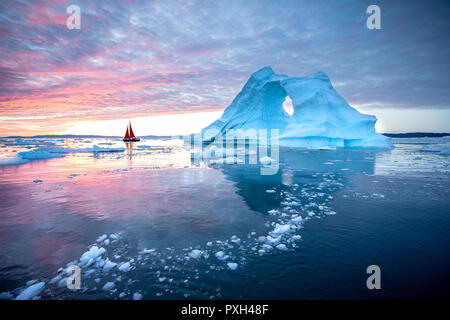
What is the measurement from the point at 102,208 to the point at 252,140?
27.5 m

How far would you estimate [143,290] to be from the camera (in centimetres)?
236

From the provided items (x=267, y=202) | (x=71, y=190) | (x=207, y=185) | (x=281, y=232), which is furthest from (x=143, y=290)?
(x=71, y=190)

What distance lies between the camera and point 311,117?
28.8 metres

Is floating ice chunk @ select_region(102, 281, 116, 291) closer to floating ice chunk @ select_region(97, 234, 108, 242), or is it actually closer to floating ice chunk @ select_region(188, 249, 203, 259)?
floating ice chunk @ select_region(188, 249, 203, 259)

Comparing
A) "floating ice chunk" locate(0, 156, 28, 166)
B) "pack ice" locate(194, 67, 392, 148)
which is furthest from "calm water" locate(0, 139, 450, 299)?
"pack ice" locate(194, 67, 392, 148)

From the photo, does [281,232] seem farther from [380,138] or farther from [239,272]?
[380,138]

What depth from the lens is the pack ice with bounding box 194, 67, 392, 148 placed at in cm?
2761

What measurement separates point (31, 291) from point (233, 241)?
8.26 ft

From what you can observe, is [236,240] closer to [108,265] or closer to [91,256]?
[108,265]

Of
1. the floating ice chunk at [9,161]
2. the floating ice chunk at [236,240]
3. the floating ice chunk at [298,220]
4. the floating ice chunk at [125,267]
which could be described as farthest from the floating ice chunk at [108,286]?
the floating ice chunk at [9,161]

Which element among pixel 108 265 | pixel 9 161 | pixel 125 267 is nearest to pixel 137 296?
pixel 125 267

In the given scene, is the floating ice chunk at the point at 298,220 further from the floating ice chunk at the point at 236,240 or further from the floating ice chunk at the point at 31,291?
the floating ice chunk at the point at 31,291

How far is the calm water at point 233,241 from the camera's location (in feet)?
7.93
